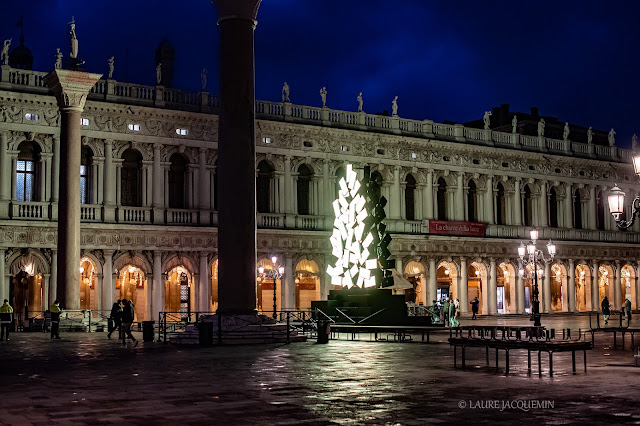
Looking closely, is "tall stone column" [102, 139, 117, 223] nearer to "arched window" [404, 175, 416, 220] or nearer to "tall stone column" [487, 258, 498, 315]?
"arched window" [404, 175, 416, 220]

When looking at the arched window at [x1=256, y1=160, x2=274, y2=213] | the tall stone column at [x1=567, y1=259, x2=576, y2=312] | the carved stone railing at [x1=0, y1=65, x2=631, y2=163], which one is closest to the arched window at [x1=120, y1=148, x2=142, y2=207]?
the carved stone railing at [x1=0, y1=65, x2=631, y2=163]

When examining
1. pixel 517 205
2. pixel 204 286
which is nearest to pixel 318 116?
pixel 204 286

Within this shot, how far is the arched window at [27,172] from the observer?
3569cm

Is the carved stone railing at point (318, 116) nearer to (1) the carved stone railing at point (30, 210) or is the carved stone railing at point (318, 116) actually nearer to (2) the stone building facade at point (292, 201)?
(2) the stone building facade at point (292, 201)

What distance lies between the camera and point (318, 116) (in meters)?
43.0

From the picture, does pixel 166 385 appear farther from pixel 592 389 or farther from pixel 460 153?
pixel 460 153

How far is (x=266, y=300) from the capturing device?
133 ft

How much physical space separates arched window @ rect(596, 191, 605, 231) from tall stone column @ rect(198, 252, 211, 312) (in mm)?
27559

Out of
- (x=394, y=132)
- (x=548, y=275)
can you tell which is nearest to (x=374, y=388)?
(x=394, y=132)

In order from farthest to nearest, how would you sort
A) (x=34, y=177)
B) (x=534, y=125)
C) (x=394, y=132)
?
Answer: (x=534, y=125), (x=394, y=132), (x=34, y=177)

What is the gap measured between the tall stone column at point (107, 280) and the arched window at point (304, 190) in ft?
34.8

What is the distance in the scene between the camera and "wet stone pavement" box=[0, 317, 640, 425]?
8.92m

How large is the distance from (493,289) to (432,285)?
Answer: 4.27 metres

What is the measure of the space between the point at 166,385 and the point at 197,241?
1066 inches
